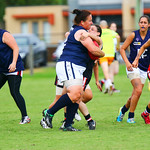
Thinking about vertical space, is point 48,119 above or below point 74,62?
below

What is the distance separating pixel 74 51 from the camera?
829cm

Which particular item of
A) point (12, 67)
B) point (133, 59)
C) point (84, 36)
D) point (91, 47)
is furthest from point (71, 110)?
point (133, 59)

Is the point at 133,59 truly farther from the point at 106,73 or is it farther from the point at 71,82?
the point at 106,73

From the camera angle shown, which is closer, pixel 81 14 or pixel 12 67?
pixel 81 14

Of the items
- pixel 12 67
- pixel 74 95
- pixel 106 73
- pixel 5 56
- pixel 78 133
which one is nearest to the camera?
pixel 74 95

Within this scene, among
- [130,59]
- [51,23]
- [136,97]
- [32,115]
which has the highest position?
[130,59]

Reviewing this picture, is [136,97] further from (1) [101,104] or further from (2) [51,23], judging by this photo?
(2) [51,23]

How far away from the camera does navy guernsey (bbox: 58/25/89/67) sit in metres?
8.27

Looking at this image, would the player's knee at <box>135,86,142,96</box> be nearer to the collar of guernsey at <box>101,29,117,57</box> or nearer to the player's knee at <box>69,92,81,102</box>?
the player's knee at <box>69,92,81,102</box>

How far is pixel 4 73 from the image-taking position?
370 inches

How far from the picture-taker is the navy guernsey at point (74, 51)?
27.1 feet

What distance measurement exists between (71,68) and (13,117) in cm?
279

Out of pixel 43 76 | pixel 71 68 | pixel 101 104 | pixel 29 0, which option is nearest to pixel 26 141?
pixel 71 68

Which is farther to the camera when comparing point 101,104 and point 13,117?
point 101,104
